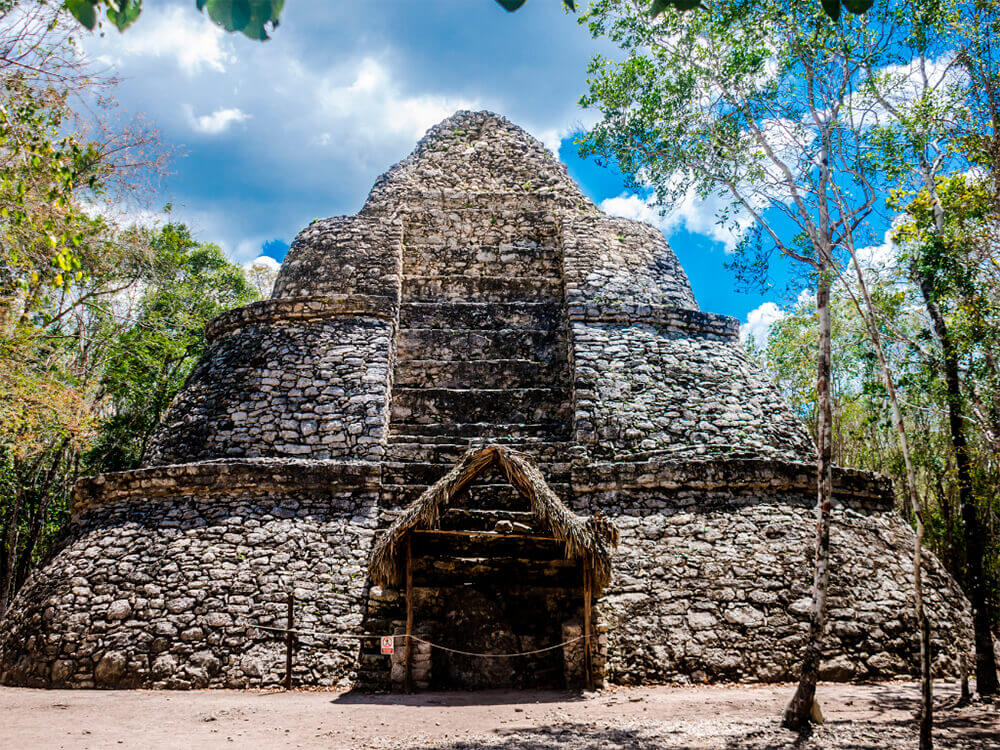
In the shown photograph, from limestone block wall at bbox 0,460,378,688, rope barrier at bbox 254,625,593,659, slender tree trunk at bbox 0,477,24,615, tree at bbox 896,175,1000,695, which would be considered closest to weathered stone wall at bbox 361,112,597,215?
limestone block wall at bbox 0,460,378,688

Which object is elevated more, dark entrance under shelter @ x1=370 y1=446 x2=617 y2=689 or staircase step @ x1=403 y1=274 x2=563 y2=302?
staircase step @ x1=403 y1=274 x2=563 y2=302

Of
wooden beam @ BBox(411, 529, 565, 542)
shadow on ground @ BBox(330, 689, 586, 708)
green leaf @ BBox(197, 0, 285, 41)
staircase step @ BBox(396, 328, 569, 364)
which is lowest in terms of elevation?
shadow on ground @ BBox(330, 689, 586, 708)

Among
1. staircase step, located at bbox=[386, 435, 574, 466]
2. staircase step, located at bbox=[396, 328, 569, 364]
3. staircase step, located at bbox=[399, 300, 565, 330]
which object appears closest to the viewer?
staircase step, located at bbox=[386, 435, 574, 466]

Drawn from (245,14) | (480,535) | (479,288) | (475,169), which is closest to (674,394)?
(479,288)

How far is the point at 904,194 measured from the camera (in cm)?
720

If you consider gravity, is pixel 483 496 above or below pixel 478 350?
below

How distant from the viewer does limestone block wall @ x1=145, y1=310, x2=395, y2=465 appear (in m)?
8.04

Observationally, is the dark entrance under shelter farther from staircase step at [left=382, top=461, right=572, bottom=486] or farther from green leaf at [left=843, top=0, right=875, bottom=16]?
green leaf at [left=843, top=0, right=875, bottom=16]

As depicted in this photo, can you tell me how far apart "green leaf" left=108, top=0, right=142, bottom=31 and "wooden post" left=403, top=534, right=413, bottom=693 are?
4747mm

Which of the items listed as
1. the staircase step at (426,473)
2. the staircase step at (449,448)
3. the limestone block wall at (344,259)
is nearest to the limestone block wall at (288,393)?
the staircase step at (449,448)

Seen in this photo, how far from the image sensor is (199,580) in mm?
6793

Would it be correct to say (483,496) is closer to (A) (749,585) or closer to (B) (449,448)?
(B) (449,448)

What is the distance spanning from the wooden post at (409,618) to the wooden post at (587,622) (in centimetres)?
157

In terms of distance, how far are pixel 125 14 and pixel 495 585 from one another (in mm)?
5487
